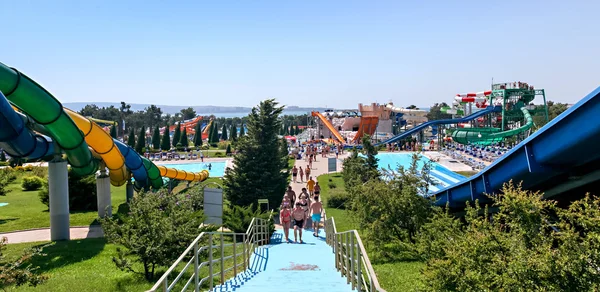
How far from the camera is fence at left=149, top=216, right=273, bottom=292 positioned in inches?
238

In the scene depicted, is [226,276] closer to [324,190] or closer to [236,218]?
Answer: [236,218]

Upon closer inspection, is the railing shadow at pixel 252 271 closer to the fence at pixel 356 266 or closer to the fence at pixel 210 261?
the fence at pixel 210 261

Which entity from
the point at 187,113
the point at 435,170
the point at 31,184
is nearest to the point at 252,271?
the point at 31,184

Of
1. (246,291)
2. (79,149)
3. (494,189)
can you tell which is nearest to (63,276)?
(246,291)

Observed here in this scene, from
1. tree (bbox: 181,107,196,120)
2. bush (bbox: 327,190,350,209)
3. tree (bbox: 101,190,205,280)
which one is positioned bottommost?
bush (bbox: 327,190,350,209)

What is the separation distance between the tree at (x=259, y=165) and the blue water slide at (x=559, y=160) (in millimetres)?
13748

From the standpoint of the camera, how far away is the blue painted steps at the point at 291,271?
23.7 feet

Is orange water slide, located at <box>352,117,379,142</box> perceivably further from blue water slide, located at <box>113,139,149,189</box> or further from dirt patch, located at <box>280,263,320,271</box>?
dirt patch, located at <box>280,263,320,271</box>

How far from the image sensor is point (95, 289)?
27.9 ft

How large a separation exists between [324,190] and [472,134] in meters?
29.6

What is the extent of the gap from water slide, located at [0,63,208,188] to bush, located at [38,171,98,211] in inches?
113

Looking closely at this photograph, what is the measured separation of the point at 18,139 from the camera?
13.4 metres

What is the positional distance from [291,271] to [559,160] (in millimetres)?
4933

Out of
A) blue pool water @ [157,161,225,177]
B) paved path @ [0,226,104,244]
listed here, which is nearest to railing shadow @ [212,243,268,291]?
paved path @ [0,226,104,244]
